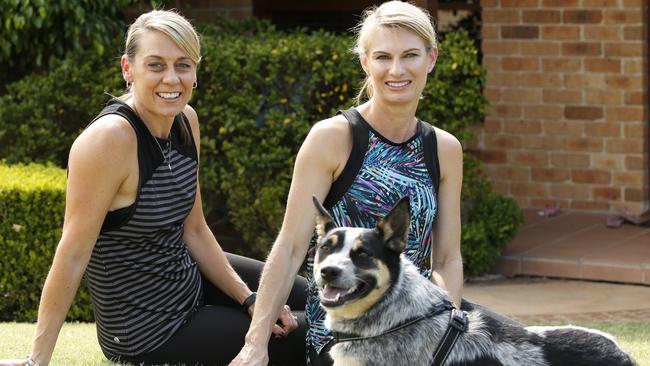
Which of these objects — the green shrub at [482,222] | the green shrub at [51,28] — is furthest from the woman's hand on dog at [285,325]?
the green shrub at [51,28]

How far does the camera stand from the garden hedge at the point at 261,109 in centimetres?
912

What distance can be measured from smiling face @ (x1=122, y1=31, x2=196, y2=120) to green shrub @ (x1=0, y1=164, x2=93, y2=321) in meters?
3.26

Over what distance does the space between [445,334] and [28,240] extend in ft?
15.1

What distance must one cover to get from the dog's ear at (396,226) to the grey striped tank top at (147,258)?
125 centimetres

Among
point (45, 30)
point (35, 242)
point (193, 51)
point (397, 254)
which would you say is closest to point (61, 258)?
point (193, 51)

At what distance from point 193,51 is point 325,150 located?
0.82 meters

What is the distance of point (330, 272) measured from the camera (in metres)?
3.96

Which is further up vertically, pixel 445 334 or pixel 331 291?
pixel 331 291

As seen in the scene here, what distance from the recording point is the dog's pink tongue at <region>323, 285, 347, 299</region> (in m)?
4.02

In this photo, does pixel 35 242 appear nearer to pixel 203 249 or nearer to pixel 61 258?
pixel 203 249

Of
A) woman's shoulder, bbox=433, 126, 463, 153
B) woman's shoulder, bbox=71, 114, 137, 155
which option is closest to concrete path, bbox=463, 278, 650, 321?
woman's shoulder, bbox=433, 126, 463, 153

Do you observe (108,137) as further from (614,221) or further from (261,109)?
(614,221)

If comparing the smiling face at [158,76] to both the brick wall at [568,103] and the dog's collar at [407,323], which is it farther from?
the brick wall at [568,103]

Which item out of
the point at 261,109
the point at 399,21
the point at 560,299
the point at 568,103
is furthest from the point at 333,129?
the point at 568,103
